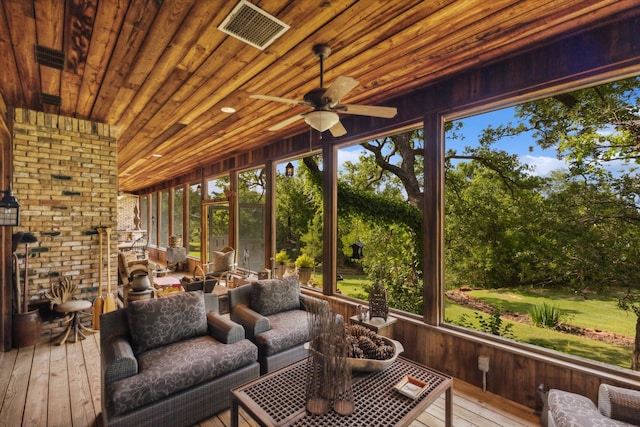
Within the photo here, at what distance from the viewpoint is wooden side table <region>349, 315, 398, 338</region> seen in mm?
3076

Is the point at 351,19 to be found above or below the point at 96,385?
above

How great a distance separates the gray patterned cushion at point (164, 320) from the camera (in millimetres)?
2479

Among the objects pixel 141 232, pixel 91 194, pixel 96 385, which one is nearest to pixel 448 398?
pixel 96 385

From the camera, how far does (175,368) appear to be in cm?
222

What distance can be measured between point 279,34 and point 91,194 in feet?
12.4

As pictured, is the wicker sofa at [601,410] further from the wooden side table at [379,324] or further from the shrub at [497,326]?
the wooden side table at [379,324]

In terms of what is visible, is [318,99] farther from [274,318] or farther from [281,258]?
[281,258]

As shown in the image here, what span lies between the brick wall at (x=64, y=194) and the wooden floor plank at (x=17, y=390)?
0.73m

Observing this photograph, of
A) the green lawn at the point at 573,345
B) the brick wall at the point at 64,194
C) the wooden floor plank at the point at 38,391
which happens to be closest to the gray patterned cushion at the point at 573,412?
the green lawn at the point at 573,345

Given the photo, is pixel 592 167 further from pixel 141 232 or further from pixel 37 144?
pixel 141 232

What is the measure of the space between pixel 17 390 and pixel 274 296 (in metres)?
2.41

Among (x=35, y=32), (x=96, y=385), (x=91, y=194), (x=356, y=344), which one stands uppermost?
(x=35, y=32)

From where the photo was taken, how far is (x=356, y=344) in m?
2.26

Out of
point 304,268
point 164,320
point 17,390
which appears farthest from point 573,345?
point 17,390
